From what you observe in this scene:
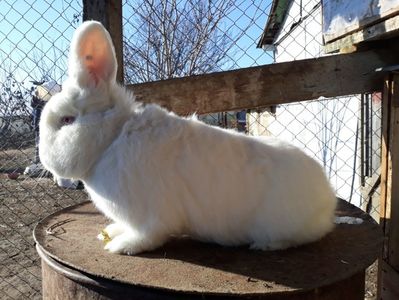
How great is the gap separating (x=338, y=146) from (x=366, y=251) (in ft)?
15.6

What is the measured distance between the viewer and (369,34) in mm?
2188

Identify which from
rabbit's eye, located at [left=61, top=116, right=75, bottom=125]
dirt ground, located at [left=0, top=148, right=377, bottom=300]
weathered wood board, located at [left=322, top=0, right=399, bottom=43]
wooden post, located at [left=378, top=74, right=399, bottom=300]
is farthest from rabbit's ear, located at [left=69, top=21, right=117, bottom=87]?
dirt ground, located at [left=0, top=148, right=377, bottom=300]

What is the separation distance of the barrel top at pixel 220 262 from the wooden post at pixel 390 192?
0.80 meters

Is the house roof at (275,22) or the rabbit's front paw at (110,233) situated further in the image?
the house roof at (275,22)

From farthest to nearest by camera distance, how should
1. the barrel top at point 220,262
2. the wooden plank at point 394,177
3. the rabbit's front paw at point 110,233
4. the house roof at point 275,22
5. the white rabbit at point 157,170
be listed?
the house roof at point 275,22, the wooden plank at point 394,177, the rabbit's front paw at point 110,233, the white rabbit at point 157,170, the barrel top at point 220,262

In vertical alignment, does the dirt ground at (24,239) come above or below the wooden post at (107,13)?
below

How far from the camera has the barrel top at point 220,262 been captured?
117 centimetres

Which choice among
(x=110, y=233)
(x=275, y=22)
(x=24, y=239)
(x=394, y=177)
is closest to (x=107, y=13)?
(x=110, y=233)

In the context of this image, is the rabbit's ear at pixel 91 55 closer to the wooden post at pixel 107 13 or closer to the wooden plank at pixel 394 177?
the wooden post at pixel 107 13

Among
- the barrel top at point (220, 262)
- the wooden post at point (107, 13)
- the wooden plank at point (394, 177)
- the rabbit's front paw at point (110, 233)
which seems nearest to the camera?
the barrel top at point (220, 262)

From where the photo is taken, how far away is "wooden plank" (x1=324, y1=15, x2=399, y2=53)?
6.60 feet

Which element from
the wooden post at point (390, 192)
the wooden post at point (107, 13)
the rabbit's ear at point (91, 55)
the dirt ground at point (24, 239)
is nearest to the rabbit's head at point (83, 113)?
the rabbit's ear at point (91, 55)

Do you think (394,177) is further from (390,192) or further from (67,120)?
(67,120)

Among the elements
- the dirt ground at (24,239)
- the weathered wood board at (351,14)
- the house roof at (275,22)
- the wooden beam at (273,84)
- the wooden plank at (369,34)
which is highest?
the house roof at (275,22)
